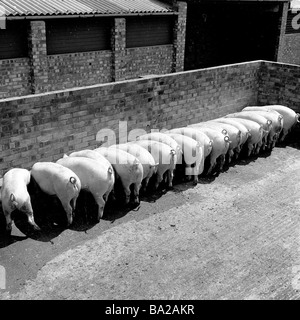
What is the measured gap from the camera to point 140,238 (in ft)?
25.3

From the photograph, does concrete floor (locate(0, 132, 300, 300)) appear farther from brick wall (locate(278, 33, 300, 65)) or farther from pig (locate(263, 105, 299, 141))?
brick wall (locate(278, 33, 300, 65))

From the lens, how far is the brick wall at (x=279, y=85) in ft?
42.4

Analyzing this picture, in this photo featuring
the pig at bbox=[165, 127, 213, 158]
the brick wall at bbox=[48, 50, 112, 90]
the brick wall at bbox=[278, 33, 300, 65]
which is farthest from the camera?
the brick wall at bbox=[278, 33, 300, 65]

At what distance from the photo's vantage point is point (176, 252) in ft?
24.1

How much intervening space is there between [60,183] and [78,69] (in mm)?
6149

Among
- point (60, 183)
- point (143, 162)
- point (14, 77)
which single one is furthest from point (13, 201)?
point (14, 77)

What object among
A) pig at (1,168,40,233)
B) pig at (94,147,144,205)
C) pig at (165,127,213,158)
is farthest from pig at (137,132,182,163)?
pig at (1,168,40,233)

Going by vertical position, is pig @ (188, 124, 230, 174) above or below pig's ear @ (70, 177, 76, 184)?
below

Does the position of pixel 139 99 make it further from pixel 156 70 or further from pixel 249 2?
pixel 249 2

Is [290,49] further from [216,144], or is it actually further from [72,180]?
[72,180]

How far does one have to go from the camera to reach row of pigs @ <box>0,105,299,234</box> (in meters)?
7.73

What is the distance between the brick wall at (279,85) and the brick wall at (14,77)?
6505 millimetres

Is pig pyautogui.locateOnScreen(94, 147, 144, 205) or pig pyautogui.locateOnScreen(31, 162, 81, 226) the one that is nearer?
pig pyautogui.locateOnScreen(31, 162, 81, 226)

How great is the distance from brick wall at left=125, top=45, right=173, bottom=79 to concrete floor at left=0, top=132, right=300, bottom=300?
6142 mm
